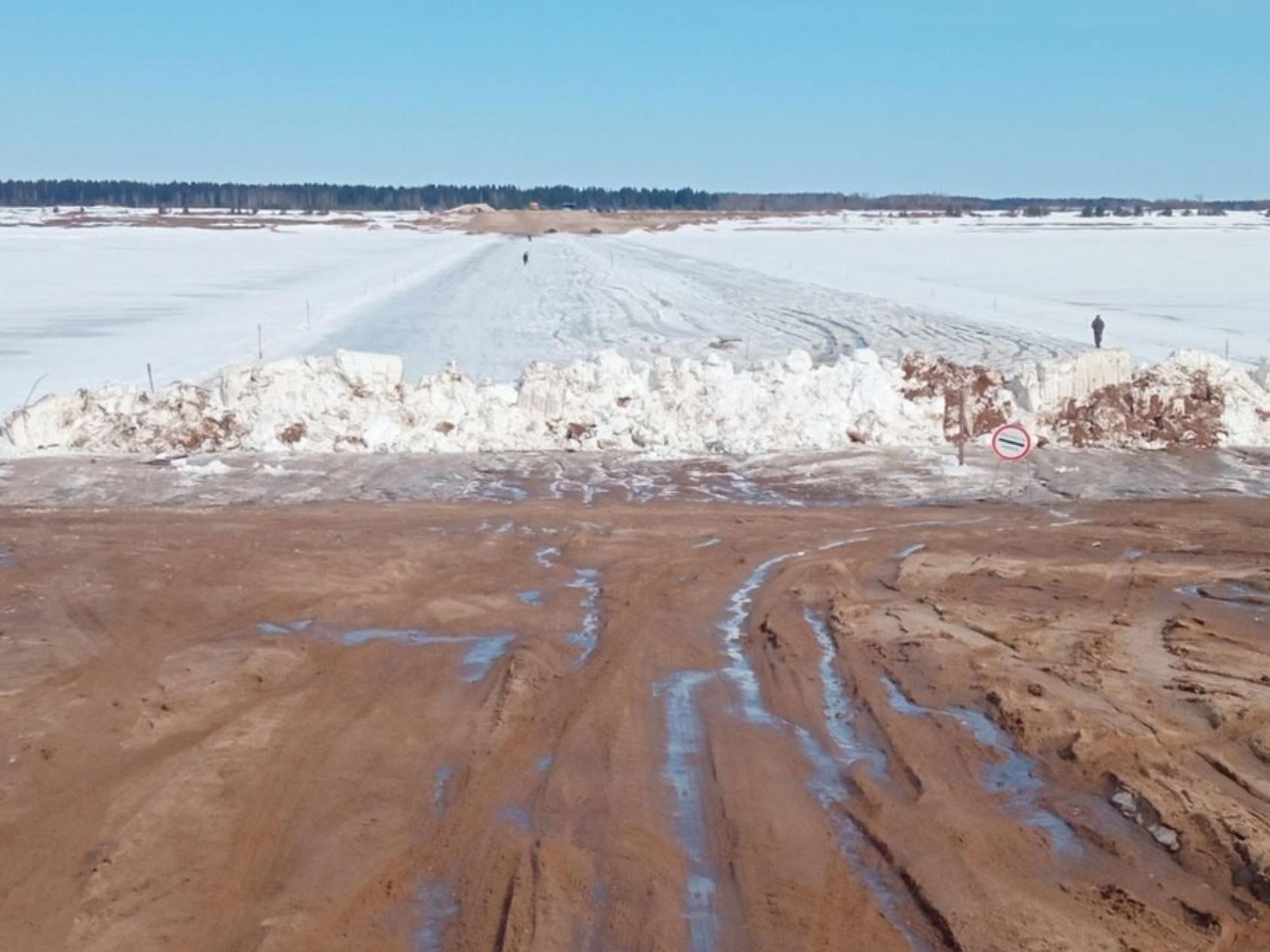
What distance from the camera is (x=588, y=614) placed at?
10.8 metres

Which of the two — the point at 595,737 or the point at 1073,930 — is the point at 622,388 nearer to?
the point at 595,737

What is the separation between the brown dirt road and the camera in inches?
231

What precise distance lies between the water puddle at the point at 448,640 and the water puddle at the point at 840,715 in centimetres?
215

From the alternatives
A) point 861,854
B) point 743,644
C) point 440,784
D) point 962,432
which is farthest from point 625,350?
point 861,854

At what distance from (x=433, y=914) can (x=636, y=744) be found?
2.23 metres

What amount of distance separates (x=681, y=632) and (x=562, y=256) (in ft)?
245

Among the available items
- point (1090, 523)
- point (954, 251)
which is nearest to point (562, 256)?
point (954, 251)

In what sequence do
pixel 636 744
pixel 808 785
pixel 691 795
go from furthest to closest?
pixel 636 744, pixel 808 785, pixel 691 795

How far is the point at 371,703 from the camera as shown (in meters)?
8.61

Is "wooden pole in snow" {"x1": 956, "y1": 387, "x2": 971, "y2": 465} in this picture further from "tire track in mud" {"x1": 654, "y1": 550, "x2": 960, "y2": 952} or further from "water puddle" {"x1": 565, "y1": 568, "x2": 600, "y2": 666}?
"tire track in mud" {"x1": 654, "y1": 550, "x2": 960, "y2": 952}

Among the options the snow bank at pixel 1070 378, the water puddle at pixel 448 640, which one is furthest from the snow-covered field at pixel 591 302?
the water puddle at pixel 448 640

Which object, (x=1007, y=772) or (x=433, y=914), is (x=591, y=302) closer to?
(x=1007, y=772)

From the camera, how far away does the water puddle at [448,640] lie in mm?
9727

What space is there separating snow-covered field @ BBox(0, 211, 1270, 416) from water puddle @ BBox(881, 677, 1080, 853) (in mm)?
18502
